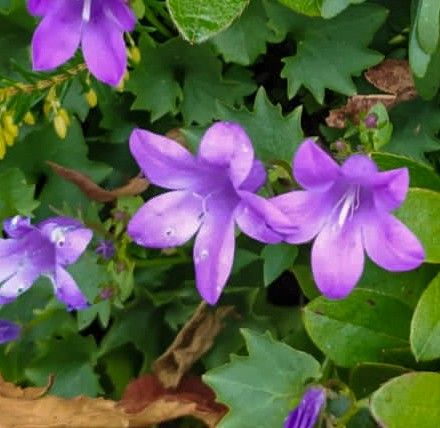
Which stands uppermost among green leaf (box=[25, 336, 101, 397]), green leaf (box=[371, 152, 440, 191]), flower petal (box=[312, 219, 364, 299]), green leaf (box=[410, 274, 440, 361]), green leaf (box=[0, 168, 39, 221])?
flower petal (box=[312, 219, 364, 299])

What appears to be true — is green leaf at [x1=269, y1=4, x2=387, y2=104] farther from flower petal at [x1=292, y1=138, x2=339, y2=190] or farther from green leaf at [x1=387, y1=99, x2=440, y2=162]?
flower petal at [x1=292, y1=138, x2=339, y2=190]

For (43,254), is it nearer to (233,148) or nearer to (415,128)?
(233,148)

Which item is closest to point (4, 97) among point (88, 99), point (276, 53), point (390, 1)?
point (88, 99)

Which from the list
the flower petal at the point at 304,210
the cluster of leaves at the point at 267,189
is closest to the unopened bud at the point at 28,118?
the cluster of leaves at the point at 267,189

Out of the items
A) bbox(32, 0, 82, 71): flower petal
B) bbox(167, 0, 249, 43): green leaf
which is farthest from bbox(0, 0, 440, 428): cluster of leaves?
bbox(32, 0, 82, 71): flower petal

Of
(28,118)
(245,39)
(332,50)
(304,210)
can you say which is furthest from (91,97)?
(304,210)

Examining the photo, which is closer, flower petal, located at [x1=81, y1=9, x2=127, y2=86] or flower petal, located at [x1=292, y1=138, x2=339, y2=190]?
flower petal, located at [x1=292, y1=138, x2=339, y2=190]

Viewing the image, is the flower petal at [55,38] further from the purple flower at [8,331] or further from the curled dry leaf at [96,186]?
the purple flower at [8,331]

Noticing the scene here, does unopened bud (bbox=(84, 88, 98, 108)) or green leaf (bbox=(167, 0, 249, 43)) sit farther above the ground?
green leaf (bbox=(167, 0, 249, 43))
